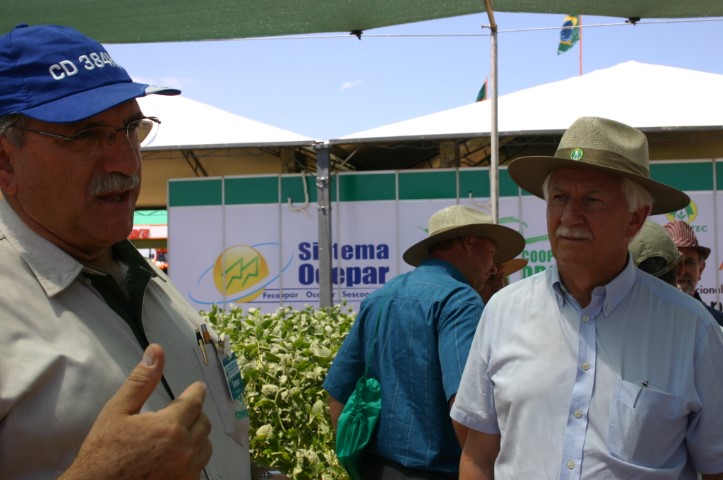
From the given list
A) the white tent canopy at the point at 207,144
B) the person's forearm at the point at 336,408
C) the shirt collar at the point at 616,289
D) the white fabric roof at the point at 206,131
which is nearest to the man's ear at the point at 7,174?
the shirt collar at the point at 616,289

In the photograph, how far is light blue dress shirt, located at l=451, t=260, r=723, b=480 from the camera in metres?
2.02

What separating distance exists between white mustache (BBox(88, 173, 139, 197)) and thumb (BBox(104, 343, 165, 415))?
48 cm

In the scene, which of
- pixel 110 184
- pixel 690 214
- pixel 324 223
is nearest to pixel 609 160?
pixel 110 184

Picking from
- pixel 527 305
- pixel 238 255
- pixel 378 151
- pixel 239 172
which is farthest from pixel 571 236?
pixel 239 172

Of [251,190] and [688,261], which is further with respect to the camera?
[251,190]

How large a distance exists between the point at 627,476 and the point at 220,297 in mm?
11229

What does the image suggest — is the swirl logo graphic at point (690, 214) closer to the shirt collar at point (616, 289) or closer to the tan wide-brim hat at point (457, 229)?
the tan wide-brim hat at point (457, 229)

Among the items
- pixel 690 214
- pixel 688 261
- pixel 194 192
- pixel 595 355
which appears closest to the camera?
pixel 595 355

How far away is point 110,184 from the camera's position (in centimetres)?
150

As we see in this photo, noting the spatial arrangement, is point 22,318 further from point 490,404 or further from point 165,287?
point 490,404

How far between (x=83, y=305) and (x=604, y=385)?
143 centimetres

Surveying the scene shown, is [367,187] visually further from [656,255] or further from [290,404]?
[656,255]

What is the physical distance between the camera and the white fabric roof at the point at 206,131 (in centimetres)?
1202

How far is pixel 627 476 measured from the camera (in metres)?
2.01
